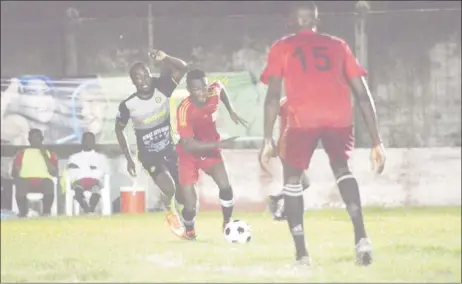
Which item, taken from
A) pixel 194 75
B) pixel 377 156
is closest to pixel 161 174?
pixel 194 75

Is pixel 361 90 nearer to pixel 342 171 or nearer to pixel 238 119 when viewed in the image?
pixel 342 171

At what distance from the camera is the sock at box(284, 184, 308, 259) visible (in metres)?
5.62

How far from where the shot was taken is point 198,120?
19.3 ft

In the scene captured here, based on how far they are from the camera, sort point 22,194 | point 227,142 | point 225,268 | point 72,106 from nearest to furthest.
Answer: point 227,142 → point 225,268 → point 22,194 → point 72,106

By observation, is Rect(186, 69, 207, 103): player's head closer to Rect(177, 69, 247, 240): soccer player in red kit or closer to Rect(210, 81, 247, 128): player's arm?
Rect(177, 69, 247, 240): soccer player in red kit

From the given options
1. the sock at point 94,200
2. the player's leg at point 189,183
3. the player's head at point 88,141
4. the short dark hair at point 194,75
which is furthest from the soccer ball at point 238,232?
the player's head at point 88,141

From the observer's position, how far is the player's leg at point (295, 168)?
5.38 m

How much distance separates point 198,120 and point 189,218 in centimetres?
76

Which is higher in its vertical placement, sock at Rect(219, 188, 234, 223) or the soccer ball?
sock at Rect(219, 188, 234, 223)

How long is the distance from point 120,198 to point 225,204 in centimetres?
86

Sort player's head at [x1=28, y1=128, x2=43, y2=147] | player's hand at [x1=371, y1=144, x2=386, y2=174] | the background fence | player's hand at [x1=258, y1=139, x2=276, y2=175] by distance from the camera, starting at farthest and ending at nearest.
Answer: the background fence → player's head at [x1=28, y1=128, x2=43, y2=147] → player's hand at [x1=371, y1=144, x2=386, y2=174] → player's hand at [x1=258, y1=139, x2=276, y2=175]

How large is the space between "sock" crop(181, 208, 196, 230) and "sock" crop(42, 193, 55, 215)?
3.24 ft

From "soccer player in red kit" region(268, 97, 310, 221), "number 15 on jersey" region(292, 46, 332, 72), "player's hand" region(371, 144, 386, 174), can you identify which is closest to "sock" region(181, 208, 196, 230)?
"soccer player in red kit" region(268, 97, 310, 221)

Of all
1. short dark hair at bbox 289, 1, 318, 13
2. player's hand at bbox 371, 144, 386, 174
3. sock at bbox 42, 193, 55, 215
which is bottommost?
sock at bbox 42, 193, 55, 215
